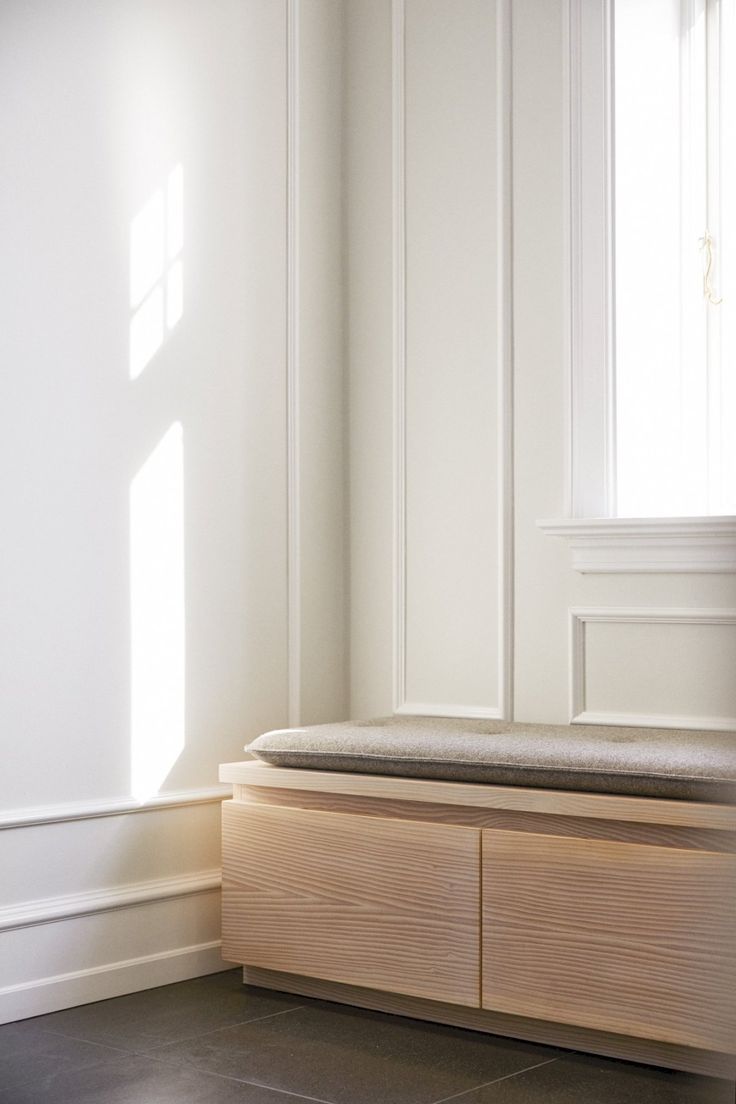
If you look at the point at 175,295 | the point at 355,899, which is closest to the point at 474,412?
the point at 175,295

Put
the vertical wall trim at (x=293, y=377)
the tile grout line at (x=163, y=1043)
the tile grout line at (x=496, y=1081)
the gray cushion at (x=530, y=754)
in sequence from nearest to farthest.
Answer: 1. the tile grout line at (x=496, y=1081)
2. the gray cushion at (x=530, y=754)
3. the tile grout line at (x=163, y=1043)
4. the vertical wall trim at (x=293, y=377)

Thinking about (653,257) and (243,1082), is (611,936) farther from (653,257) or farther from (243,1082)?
(653,257)

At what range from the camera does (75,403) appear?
7.63ft

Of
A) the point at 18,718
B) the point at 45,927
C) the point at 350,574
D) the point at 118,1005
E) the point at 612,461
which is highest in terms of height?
the point at 612,461

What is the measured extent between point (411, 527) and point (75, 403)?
88cm

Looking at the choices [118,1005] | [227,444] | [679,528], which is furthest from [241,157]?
[118,1005]

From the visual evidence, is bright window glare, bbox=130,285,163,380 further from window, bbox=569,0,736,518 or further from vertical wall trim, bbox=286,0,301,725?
window, bbox=569,0,736,518

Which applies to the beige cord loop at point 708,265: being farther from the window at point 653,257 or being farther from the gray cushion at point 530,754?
the gray cushion at point 530,754

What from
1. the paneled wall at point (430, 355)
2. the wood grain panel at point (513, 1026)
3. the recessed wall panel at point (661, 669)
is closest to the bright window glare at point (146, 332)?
the paneled wall at point (430, 355)

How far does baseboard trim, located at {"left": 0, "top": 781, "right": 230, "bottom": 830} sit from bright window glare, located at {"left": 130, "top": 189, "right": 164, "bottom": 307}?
100 centimetres

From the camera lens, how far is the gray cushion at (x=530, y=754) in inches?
73.7

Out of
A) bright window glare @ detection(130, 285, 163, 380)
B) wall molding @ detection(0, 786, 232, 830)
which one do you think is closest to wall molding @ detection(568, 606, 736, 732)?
wall molding @ detection(0, 786, 232, 830)

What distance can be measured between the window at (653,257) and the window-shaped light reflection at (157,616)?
0.85m

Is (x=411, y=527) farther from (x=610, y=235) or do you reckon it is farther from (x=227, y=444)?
(x=610, y=235)
